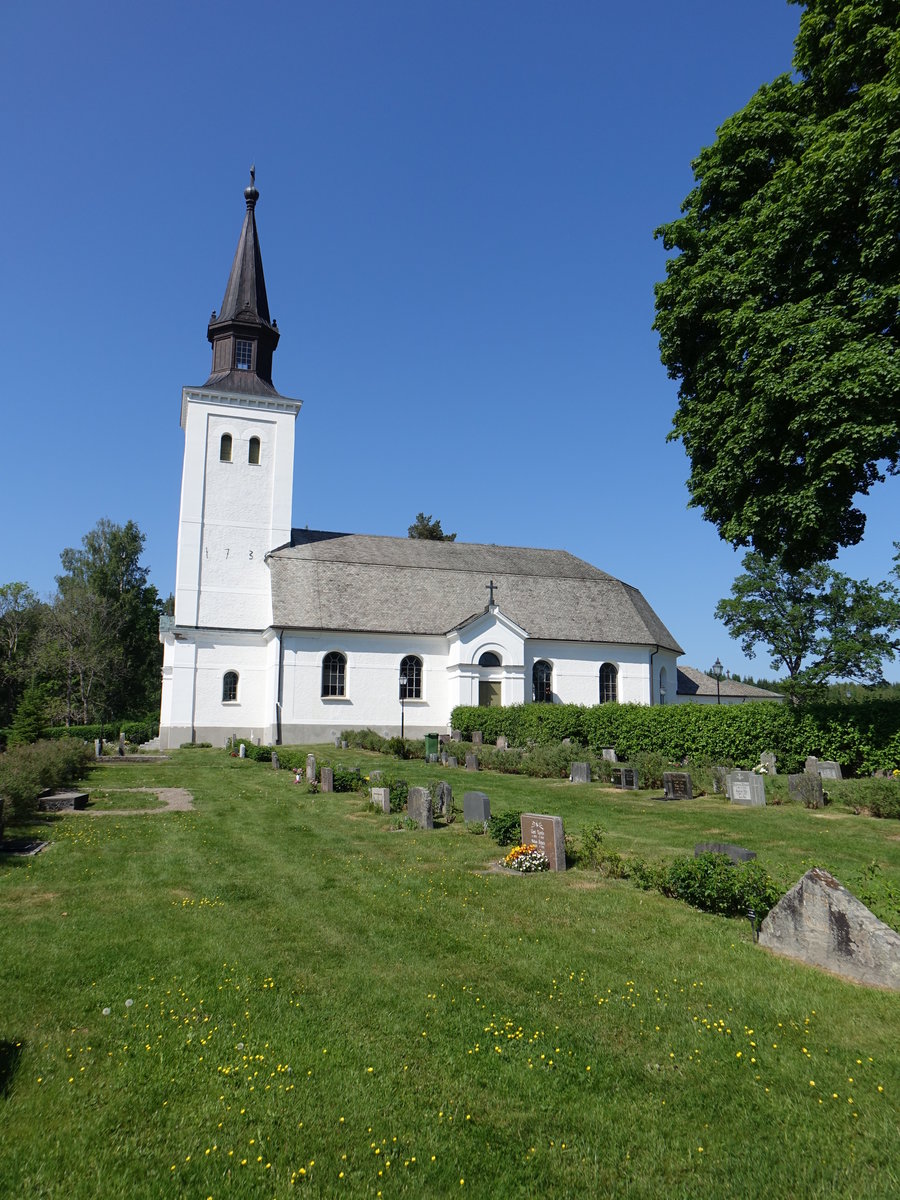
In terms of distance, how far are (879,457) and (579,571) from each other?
26.4 m

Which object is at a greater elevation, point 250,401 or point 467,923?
point 250,401

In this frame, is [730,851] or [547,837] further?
[547,837]

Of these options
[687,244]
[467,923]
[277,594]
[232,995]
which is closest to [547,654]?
[277,594]

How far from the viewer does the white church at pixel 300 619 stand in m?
34.4

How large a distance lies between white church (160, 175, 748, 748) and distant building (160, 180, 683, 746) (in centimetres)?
6

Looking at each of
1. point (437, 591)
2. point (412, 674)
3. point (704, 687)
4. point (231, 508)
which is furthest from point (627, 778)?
point (704, 687)

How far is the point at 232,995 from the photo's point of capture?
6.15 metres

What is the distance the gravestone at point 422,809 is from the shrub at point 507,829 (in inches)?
80.3

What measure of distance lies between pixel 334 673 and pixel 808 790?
74.1ft

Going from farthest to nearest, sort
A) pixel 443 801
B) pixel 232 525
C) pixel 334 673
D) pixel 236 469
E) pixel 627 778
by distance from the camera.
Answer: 1. pixel 236 469
2. pixel 232 525
3. pixel 334 673
4. pixel 627 778
5. pixel 443 801

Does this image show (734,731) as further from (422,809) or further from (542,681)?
(542,681)

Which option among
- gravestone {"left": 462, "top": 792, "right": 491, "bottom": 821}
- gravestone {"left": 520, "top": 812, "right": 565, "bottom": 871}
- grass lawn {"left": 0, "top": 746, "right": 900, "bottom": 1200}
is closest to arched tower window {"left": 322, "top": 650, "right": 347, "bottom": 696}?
gravestone {"left": 462, "top": 792, "right": 491, "bottom": 821}

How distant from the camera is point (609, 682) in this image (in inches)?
1499

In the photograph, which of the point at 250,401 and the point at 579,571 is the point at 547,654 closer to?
the point at 579,571
